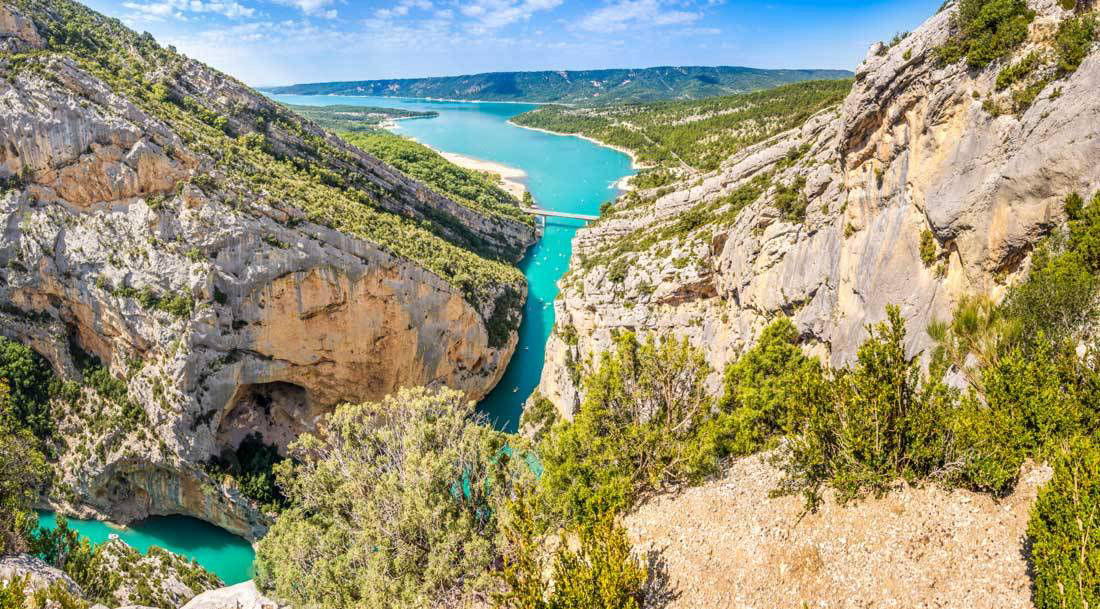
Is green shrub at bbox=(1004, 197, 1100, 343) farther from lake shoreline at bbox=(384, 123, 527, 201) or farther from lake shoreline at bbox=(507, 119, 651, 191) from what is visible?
lake shoreline at bbox=(384, 123, 527, 201)

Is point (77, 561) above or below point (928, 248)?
below

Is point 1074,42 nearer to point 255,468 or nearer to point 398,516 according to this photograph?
point 398,516

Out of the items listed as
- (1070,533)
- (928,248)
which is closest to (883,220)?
(928,248)

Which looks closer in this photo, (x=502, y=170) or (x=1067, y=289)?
(x=1067, y=289)

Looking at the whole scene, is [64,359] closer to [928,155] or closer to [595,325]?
[595,325]

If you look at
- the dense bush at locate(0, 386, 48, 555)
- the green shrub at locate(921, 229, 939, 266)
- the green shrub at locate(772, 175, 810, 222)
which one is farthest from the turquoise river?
the green shrub at locate(921, 229, 939, 266)

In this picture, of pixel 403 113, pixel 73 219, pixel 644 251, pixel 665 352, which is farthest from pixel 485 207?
pixel 403 113

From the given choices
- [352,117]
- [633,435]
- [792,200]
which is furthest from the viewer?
[352,117]
